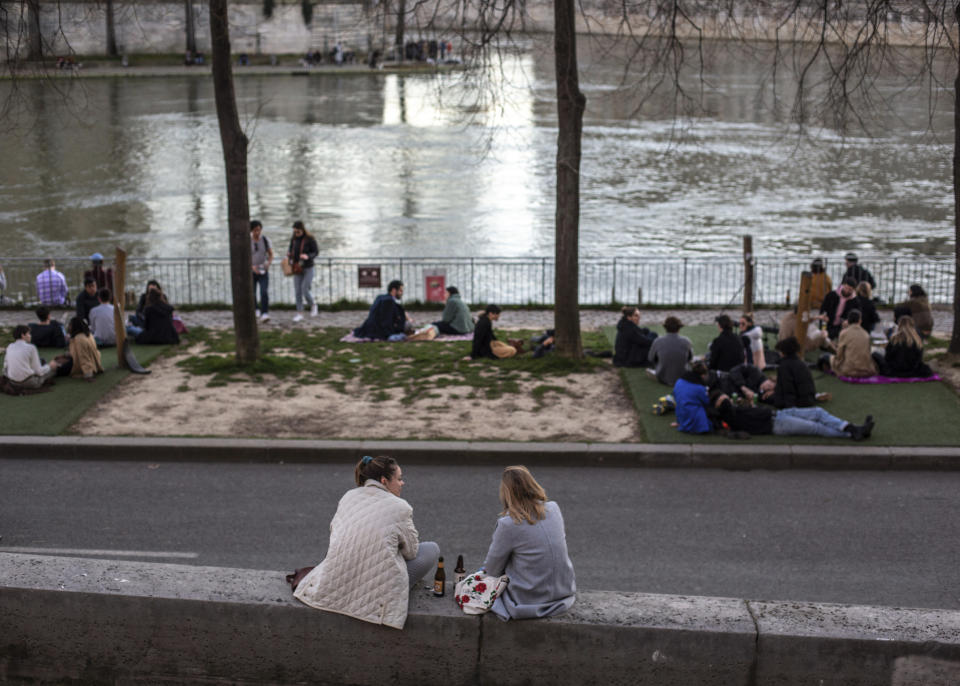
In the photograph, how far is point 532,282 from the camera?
25547 millimetres

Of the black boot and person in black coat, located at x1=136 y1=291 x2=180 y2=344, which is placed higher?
person in black coat, located at x1=136 y1=291 x2=180 y2=344

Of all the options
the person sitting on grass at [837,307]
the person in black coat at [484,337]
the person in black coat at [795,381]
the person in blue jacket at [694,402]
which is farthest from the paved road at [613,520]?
the person sitting on grass at [837,307]

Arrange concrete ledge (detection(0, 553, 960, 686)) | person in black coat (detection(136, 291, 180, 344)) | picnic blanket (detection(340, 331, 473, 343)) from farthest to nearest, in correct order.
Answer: picnic blanket (detection(340, 331, 473, 343)) < person in black coat (detection(136, 291, 180, 344)) < concrete ledge (detection(0, 553, 960, 686))

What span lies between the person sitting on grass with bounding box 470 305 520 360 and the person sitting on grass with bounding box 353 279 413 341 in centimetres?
213

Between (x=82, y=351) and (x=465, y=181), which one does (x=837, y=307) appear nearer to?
(x=82, y=351)

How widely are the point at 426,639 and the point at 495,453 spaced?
6.20m

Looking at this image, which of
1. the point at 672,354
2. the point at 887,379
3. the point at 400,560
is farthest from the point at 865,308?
the point at 400,560

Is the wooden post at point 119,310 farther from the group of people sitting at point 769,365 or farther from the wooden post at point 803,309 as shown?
the wooden post at point 803,309

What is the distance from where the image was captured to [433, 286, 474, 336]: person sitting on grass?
1872 cm

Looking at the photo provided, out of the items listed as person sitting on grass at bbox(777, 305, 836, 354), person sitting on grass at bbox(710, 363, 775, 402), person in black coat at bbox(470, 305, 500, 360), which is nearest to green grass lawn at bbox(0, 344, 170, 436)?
person in black coat at bbox(470, 305, 500, 360)

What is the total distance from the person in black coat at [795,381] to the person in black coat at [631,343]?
2730mm

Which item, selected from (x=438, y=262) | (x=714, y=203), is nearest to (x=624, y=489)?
(x=438, y=262)

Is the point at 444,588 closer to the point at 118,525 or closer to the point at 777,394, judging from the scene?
the point at 118,525

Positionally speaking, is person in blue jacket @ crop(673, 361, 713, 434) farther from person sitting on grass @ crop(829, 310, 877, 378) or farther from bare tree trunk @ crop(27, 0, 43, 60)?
bare tree trunk @ crop(27, 0, 43, 60)
